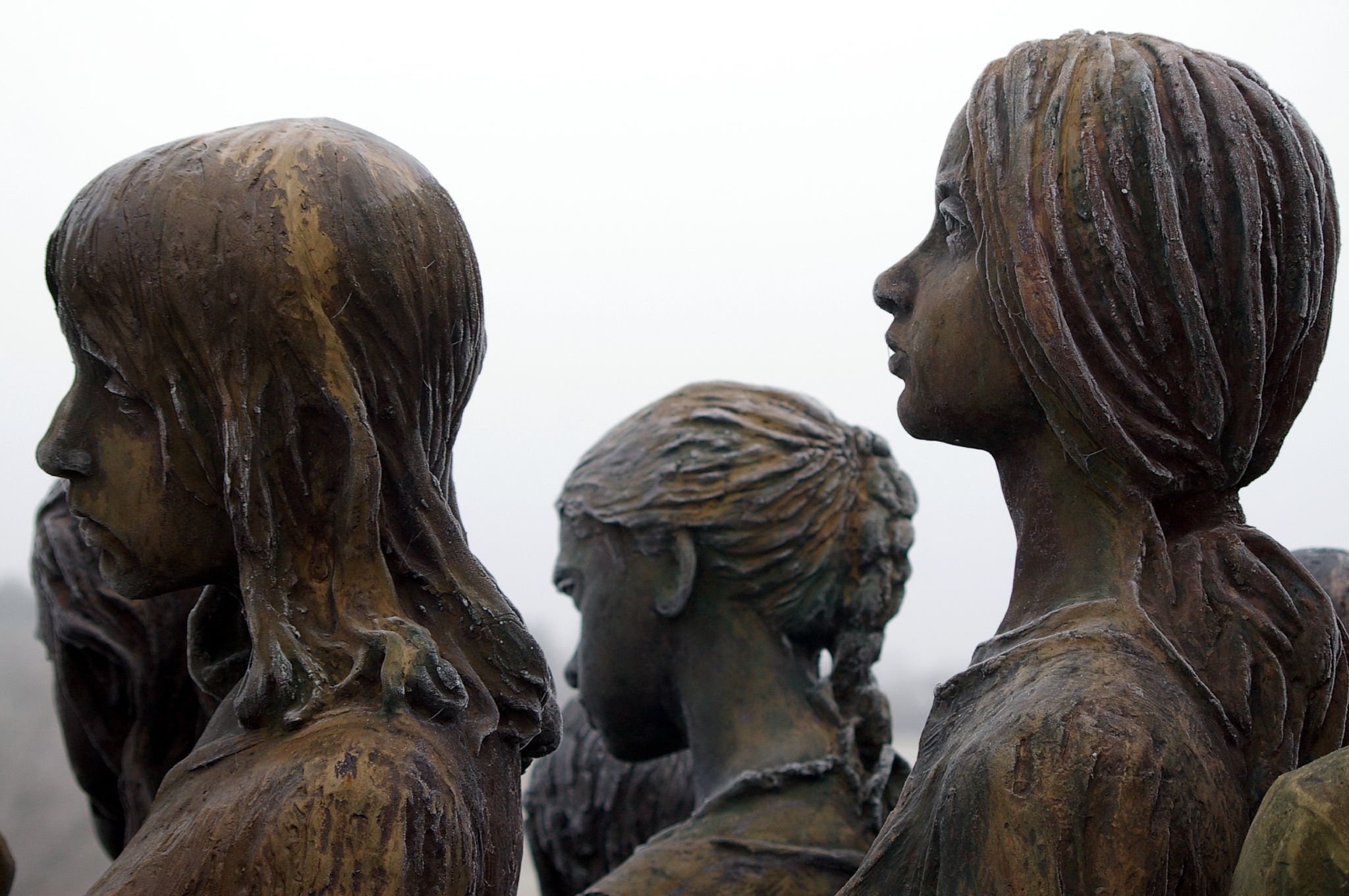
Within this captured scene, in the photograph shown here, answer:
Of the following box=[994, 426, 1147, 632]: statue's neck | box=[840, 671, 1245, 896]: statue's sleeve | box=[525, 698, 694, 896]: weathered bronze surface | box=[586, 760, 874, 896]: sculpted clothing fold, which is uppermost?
box=[994, 426, 1147, 632]: statue's neck

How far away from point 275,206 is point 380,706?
764 mm

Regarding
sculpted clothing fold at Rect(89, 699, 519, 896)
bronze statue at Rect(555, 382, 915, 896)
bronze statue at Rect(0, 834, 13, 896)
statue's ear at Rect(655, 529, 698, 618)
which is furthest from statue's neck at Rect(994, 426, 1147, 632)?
bronze statue at Rect(0, 834, 13, 896)

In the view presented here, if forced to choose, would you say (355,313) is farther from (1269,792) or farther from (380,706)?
(1269,792)

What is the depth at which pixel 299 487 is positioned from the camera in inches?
96.2

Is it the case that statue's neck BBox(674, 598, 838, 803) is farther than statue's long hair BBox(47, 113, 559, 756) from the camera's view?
Yes

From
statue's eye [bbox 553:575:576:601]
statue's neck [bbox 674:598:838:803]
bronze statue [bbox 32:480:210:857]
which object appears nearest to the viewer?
bronze statue [bbox 32:480:210:857]

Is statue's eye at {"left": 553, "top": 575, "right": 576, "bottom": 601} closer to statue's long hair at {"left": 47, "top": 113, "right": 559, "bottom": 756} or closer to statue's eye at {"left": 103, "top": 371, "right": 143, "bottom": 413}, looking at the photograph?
statue's long hair at {"left": 47, "top": 113, "right": 559, "bottom": 756}

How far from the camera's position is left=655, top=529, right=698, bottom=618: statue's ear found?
12.2 feet

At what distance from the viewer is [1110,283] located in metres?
2.41

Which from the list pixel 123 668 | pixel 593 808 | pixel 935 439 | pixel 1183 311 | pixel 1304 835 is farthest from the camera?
pixel 593 808

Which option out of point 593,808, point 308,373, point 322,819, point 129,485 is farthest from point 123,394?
point 593,808

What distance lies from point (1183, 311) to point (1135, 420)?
18cm

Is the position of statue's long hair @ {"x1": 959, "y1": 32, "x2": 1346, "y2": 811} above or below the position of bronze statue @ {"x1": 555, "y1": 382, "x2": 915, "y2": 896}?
above

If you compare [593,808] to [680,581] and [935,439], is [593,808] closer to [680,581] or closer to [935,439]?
[680,581]
